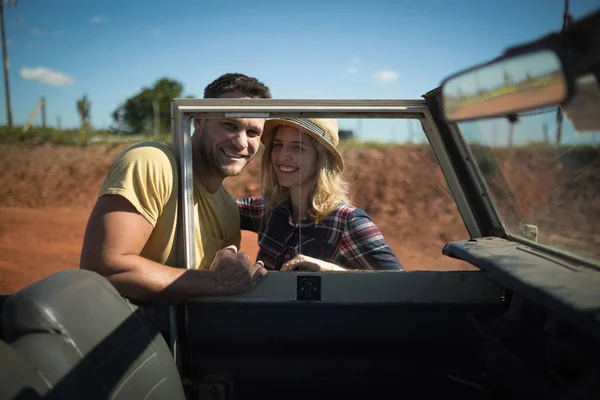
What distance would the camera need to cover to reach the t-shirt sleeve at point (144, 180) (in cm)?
191

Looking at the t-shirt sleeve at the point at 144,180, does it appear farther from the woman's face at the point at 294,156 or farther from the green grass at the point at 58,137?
the green grass at the point at 58,137

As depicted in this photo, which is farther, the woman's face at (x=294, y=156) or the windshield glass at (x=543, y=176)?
the woman's face at (x=294, y=156)

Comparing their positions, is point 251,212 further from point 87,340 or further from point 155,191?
point 87,340

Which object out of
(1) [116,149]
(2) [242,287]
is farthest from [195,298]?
(1) [116,149]

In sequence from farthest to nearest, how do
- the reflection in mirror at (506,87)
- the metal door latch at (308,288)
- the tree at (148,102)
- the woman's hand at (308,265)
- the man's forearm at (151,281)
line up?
the tree at (148,102), the woman's hand at (308,265), the metal door latch at (308,288), the man's forearm at (151,281), the reflection in mirror at (506,87)

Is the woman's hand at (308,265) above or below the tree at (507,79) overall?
below

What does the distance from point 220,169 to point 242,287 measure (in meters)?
0.76

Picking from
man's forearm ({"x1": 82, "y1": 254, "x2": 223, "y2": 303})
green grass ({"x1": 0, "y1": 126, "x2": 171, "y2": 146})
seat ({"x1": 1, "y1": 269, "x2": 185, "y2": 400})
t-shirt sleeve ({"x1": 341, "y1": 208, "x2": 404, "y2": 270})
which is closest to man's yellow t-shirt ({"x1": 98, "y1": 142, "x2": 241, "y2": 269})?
man's forearm ({"x1": 82, "y1": 254, "x2": 223, "y2": 303})

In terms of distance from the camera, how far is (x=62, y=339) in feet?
4.54

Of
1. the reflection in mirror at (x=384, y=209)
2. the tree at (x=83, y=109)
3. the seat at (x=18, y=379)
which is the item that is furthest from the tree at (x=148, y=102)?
the seat at (x=18, y=379)

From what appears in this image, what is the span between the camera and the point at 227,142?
2426mm

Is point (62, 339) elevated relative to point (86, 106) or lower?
lower

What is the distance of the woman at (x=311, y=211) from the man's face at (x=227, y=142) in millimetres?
91

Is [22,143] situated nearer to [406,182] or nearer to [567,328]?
[406,182]
